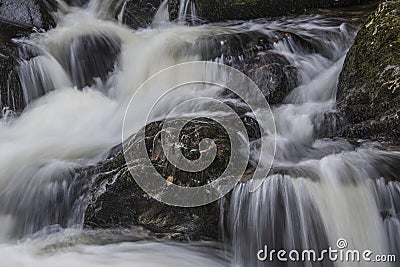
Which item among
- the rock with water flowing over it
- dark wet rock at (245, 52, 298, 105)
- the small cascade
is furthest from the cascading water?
the rock with water flowing over it

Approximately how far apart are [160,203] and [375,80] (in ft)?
8.30

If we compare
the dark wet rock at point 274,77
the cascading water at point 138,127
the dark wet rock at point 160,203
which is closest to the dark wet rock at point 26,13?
the cascading water at point 138,127

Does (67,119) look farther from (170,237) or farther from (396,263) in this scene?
(396,263)

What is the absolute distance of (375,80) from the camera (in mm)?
4586

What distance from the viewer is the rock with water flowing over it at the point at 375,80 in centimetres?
436

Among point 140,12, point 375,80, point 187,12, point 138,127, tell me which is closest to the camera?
point 375,80

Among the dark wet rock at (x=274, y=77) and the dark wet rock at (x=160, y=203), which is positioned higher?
the dark wet rock at (x=274, y=77)

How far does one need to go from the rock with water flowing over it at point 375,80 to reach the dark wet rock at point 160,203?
5.08 ft

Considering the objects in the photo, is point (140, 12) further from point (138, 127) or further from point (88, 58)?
point (138, 127)

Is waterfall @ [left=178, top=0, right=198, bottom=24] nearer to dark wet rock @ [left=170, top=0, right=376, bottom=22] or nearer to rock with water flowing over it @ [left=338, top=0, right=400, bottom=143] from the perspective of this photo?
dark wet rock @ [left=170, top=0, right=376, bottom=22]

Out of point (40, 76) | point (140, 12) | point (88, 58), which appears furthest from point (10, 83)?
point (140, 12)

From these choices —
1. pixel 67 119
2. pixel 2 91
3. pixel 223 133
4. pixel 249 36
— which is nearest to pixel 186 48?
pixel 249 36

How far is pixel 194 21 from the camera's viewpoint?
825 centimetres

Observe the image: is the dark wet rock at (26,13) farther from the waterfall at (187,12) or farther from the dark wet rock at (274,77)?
the dark wet rock at (274,77)
